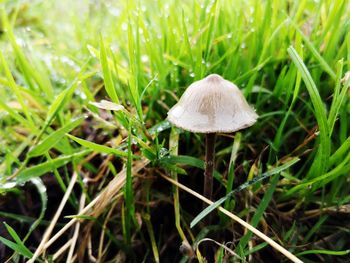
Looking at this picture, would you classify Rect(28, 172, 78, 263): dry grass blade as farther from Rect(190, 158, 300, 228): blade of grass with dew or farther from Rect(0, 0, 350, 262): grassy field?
Rect(190, 158, 300, 228): blade of grass with dew

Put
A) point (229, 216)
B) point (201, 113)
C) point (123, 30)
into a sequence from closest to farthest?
point (201, 113)
point (229, 216)
point (123, 30)

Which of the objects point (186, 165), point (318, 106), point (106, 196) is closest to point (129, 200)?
point (106, 196)

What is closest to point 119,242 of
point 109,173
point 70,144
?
point 109,173

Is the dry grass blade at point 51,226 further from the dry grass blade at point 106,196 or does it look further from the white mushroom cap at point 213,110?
the white mushroom cap at point 213,110

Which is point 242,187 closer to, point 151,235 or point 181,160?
point 181,160

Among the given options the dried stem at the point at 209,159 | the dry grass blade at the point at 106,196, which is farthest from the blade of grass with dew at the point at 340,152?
the dry grass blade at the point at 106,196

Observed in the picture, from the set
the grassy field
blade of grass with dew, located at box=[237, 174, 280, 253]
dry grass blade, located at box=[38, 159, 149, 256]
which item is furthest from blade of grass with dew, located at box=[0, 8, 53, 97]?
blade of grass with dew, located at box=[237, 174, 280, 253]

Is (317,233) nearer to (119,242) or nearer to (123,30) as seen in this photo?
(119,242)
